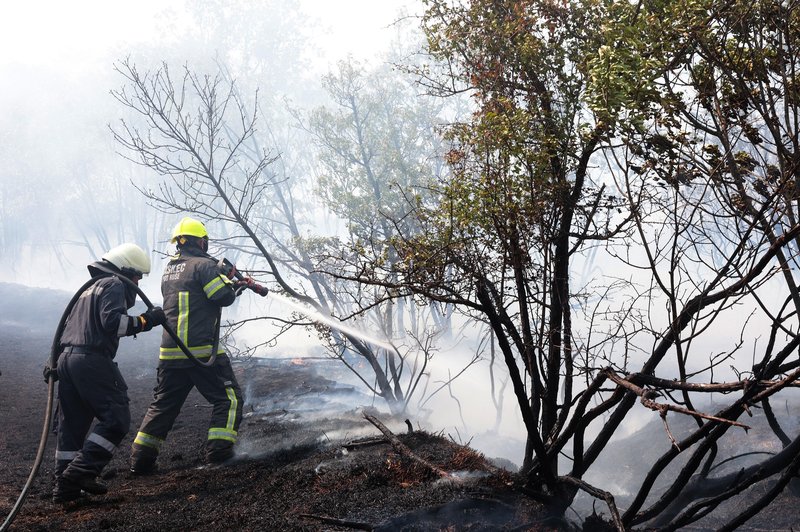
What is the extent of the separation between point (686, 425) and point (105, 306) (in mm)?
9764

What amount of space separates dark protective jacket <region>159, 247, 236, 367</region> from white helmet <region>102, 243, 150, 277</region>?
0.42m

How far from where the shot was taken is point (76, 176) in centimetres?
4144

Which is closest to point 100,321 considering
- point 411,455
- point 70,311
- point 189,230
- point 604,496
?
point 70,311

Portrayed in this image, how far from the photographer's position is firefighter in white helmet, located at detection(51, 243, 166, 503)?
16.2ft

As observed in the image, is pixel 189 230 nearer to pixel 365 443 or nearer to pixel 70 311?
pixel 70 311

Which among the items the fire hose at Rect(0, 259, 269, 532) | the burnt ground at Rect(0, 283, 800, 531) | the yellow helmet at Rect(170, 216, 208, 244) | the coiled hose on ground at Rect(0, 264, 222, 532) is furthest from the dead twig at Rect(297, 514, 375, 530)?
the yellow helmet at Rect(170, 216, 208, 244)

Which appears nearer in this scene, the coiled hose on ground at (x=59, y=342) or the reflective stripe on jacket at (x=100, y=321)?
the coiled hose on ground at (x=59, y=342)

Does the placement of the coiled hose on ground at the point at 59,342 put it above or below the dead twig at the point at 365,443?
above

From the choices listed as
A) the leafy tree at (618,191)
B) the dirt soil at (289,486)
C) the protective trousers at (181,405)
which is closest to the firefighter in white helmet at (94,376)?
the dirt soil at (289,486)

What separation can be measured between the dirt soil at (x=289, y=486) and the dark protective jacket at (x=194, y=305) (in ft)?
3.80

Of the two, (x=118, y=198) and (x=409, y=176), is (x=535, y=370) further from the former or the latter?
(x=118, y=198)

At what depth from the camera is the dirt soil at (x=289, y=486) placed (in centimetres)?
360

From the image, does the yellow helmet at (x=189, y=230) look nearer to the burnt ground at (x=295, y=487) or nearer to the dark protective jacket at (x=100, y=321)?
the dark protective jacket at (x=100, y=321)

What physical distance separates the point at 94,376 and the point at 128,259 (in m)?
1.23
